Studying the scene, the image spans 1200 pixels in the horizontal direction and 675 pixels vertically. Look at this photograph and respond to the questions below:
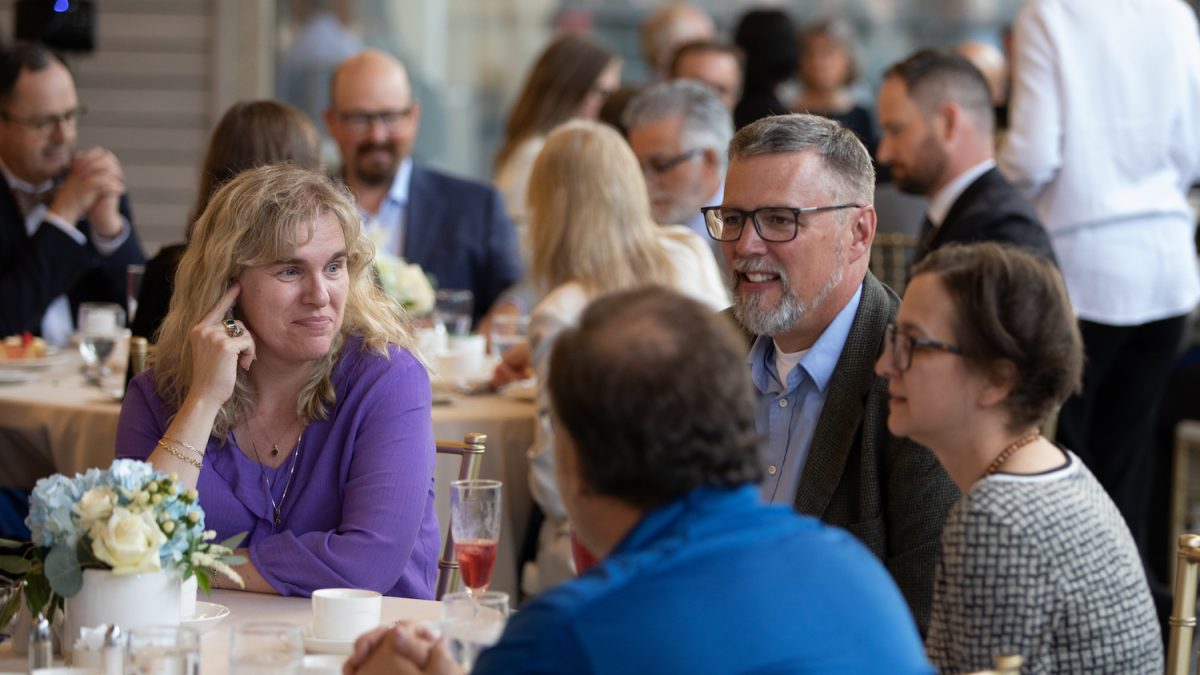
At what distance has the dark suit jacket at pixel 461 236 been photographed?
18.6ft

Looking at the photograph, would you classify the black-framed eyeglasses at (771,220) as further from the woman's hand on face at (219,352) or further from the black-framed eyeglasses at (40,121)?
the black-framed eyeglasses at (40,121)

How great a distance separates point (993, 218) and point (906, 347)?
2.39m

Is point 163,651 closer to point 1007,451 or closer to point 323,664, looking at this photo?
point 323,664

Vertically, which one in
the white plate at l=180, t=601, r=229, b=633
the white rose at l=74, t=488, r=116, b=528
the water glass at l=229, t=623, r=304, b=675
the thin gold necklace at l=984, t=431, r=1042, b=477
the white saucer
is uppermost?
the thin gold necklace at l=984, t=431, r=1042, b=477

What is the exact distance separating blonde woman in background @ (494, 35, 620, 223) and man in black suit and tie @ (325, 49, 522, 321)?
0.61 metres

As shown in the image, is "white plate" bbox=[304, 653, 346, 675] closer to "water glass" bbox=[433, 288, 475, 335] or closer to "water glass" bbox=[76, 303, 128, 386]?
"water glass" bbox=[76, 303, 128, 386]

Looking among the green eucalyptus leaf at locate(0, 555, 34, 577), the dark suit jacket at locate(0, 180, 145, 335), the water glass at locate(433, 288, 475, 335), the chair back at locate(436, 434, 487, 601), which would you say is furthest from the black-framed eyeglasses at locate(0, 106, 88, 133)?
the green eucalyptus leaf at locate(0, 555, 34, 577)

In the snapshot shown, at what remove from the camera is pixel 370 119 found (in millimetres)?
5621

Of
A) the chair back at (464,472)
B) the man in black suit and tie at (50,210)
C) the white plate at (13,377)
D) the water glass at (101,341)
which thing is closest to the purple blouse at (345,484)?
the chair back at (464,472)

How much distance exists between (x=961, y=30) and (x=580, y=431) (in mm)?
8423

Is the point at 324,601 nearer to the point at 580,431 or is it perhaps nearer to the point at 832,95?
the point at 580,431

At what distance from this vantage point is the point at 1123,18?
194 inches

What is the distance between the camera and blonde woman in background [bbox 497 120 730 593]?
399 cm

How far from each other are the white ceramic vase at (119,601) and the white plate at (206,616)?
0.10m
